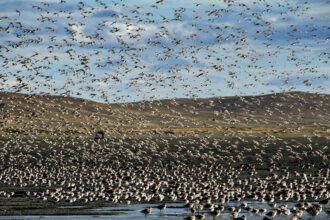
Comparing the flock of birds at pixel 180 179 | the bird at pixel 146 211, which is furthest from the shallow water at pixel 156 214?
the flock of birds at pixel 180 179

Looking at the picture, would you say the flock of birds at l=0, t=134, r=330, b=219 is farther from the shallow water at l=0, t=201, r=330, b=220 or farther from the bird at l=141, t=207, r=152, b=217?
the shallow water at l=0, t=201, r=330, b=220

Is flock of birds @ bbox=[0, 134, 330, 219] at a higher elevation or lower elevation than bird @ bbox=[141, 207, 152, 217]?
lower

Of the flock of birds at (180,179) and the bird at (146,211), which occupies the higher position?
the bird at (146,211)

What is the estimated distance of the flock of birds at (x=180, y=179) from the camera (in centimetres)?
2579

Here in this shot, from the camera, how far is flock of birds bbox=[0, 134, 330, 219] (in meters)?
25.8

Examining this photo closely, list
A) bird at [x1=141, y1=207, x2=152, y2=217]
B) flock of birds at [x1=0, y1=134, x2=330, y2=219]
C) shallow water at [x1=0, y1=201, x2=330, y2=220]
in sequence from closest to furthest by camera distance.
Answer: shallow water at [x1=0, y1=201, x2=330, y2=220], bird at [x1=141, y1=207, x2=152, y2=217], flock of birds at [x1=0, y1=134, x2=330, y2=219]

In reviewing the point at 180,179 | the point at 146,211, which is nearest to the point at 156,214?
the point at 146,211

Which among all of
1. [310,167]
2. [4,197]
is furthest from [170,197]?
[310,167]

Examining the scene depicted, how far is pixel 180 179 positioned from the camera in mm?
35188

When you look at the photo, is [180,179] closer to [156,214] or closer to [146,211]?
[156,214]

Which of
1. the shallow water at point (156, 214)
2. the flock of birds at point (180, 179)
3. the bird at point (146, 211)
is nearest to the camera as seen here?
the shallow water at point (156, 214)

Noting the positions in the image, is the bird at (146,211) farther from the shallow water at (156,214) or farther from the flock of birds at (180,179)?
the shallow water at (156,214)

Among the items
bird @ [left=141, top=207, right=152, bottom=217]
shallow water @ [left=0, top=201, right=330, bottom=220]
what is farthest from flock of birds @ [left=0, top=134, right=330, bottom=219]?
shallow water @ [left=0, top=201, right=330, bottom=220]

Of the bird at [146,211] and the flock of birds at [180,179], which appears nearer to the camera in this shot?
the bird at [146,211]
